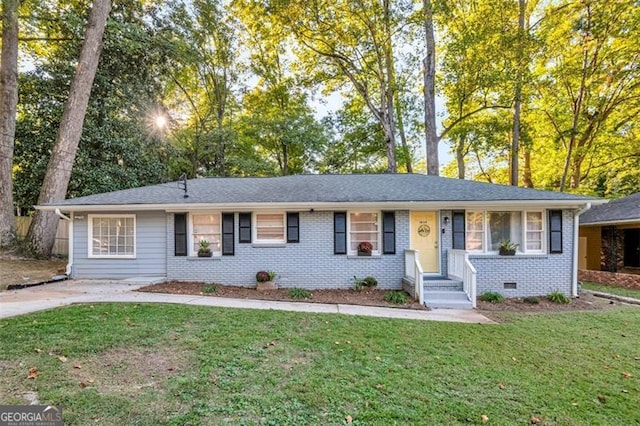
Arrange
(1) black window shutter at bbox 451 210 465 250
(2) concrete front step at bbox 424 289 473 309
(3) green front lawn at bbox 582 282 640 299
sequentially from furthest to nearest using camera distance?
(3) green front lawn at bbox 582 282 640 299, (1) black window shutter at bbox 451 210 465 250, (2) concrete front step at bbox 424 289 473 309

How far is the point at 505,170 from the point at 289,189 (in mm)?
20054

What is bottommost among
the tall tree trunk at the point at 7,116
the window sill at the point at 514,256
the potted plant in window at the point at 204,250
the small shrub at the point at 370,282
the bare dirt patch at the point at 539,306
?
the bare dirt patch at the point at 539,306

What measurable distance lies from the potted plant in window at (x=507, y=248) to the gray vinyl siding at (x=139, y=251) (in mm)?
9823

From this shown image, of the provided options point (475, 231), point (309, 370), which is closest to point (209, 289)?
point (309, 370)

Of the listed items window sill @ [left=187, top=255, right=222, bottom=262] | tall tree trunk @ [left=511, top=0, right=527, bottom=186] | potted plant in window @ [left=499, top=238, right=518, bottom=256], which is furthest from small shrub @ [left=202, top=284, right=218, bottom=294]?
tall tree trunk @ [left=511, top=0, right=527, bottom=186]

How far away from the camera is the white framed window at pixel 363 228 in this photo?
9.17 metres

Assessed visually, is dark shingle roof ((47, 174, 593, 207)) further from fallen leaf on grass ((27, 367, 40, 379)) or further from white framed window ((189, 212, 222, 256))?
fallen leaf on grass ((27, 367, 40, 379))

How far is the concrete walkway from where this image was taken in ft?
20.8

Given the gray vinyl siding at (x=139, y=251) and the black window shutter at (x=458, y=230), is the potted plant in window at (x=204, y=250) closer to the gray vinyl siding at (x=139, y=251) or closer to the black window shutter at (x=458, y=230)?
the gray vinyl siding at (x=139, y=251)

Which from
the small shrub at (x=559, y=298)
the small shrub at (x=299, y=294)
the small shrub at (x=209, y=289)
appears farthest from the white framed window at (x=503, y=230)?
the small shrub at (x=209, y=289)

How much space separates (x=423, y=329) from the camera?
553 cm

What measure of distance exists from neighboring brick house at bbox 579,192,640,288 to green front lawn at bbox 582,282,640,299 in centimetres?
42

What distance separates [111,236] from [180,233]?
2205 mm

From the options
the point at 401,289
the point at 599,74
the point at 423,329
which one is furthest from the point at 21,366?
the point at 599,74
